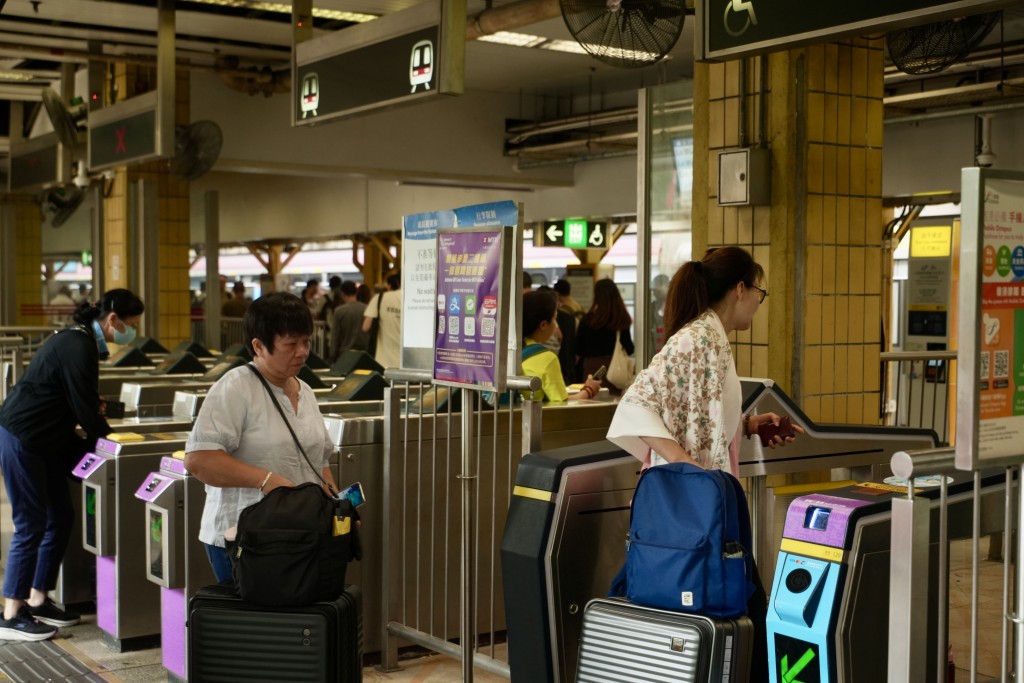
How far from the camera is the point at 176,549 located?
14.0ft

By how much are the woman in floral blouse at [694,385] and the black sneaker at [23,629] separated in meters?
2.97

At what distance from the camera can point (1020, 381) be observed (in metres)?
2.21

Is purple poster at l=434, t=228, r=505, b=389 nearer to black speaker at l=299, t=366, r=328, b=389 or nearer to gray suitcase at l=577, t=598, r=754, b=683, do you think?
gray suitcase at l=577, t=598, r=754, b=683

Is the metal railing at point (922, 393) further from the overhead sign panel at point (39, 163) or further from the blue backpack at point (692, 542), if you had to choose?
the overhead sign panel at point (39, 163)

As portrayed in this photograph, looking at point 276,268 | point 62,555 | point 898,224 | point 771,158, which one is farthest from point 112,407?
point 276,268

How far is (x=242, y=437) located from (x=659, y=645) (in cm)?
127

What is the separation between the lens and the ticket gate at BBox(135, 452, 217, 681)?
13.9 ft

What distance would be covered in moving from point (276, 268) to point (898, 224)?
1316 cm

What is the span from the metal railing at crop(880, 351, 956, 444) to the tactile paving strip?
12.1 feet

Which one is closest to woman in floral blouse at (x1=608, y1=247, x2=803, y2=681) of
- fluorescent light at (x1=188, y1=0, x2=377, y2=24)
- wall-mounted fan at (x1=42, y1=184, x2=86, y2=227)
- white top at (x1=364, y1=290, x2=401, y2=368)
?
fluorescent light at (x1=188, y1=0, x2=377, y2=24)

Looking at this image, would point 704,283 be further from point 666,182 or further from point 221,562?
point 666,182

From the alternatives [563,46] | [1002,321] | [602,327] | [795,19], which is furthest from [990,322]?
[563,46]

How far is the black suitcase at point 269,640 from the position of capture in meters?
3.14

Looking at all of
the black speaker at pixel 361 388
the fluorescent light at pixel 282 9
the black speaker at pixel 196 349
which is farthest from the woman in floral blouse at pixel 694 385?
the black speaker at pixel 196 349
